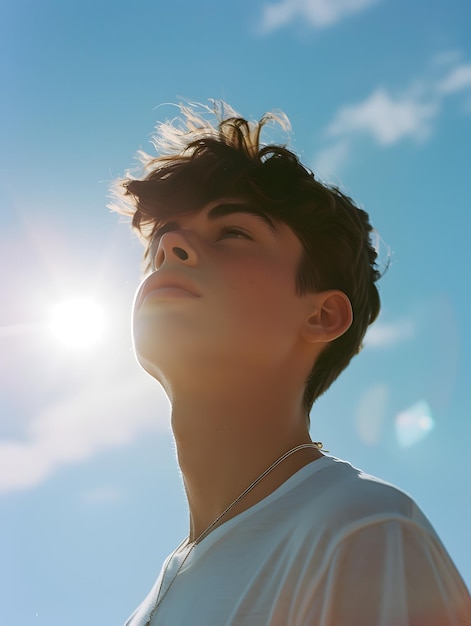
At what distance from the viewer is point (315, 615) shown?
1.70m

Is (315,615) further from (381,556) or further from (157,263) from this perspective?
(157,263)

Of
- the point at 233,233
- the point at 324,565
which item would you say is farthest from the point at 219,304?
the point at 324,565

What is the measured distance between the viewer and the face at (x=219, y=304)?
8.59ft

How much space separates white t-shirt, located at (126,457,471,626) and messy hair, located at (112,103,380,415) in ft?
2.60

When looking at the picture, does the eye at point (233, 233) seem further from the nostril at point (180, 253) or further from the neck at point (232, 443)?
the neck at point (232, 443)

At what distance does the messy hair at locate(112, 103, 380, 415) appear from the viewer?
3123mm

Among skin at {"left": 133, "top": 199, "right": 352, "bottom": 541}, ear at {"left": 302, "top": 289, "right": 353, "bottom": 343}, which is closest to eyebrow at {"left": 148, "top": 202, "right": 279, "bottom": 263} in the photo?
skin at {"left": 133, "top": 199, "right": 352, "bottom": 541}

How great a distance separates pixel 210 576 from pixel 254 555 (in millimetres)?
192

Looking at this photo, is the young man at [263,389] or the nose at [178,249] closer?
the young man at [263,389]

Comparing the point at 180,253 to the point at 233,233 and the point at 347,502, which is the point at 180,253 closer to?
the point at 233,233

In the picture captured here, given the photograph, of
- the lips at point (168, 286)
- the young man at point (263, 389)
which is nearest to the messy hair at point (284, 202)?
the young man at point (263, 389)

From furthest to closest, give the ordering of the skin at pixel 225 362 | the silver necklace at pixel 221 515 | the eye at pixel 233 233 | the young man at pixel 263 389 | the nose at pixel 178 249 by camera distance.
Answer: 1. the eye at pixel 233 233
2. the nose at pixel 178 249
3. the skin at pixel 225 362
4. the silver necklace at pixel 221 515
5. the young man at pixel 263 389

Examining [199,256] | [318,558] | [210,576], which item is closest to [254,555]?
[210,576]

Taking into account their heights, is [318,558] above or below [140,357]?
below
